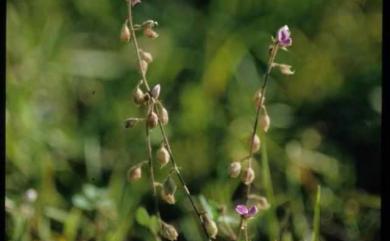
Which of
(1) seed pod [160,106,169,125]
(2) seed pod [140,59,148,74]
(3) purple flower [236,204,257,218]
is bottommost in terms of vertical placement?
(3) purple flower [236,204,257,218]

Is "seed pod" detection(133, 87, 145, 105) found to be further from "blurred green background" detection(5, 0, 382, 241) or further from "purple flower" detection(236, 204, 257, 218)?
"blurred green background" detection(5, 0, 382, 241)

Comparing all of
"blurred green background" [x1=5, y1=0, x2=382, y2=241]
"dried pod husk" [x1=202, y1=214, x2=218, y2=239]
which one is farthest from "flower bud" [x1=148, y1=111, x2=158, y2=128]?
"blurred green background" [x1=5, y1=0, x2=382, y2=241]

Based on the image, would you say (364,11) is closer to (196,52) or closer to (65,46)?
(196,52)

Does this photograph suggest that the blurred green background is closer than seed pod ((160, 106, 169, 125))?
No

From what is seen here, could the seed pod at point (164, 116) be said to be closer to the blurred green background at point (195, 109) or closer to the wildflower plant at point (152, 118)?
the wildflower plant at point (152, 118)

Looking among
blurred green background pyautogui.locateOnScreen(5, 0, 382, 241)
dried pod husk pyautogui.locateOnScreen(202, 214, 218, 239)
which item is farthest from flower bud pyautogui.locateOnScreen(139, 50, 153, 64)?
blurred green background pyautogui.locateOnScreen(5, 0, 382, 241)

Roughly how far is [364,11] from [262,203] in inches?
23.8

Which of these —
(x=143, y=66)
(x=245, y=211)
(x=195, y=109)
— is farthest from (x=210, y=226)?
(x=195, y=109)

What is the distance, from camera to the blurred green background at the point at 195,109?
1.33 m

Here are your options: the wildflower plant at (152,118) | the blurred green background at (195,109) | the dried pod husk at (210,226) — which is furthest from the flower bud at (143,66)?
the blurred green background at (195,109)

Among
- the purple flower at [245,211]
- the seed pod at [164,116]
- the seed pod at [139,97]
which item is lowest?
the purple flower at [245,211]

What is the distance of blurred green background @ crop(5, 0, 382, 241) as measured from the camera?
1325 millimetres

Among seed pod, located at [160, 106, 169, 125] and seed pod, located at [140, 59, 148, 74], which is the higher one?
seed pod, located at [140, 59, 148, 74]

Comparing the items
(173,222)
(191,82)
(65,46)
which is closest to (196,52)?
(191,82)
